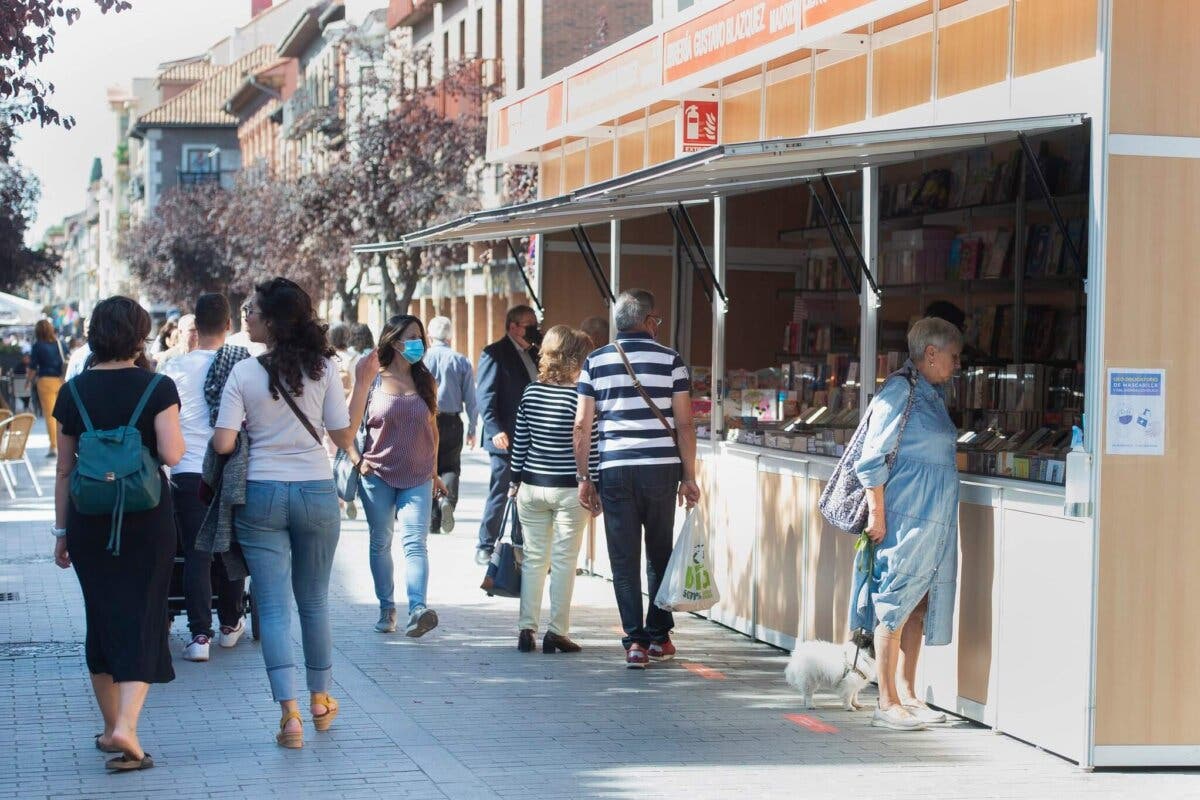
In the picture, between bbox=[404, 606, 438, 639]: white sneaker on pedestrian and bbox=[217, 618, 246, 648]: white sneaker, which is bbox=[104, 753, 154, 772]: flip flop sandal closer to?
bbox=[217, 618, 246, 648]: white sneaker

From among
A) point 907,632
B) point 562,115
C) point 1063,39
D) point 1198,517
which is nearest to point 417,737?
point 907,632

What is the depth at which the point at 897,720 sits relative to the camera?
25.8 ft

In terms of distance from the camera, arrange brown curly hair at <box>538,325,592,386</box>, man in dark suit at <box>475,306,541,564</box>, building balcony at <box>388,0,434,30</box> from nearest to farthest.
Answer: brown curly hair at <box>538,325,592,386</box>
man in dark suit at <box>475,306,541,564</box>
building balcony at <box>388,0,434,30</box>

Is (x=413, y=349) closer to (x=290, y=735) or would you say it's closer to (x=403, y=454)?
(x=403, y=454)

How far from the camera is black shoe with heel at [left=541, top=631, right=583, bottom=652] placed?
979cm

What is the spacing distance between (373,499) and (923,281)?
361cm

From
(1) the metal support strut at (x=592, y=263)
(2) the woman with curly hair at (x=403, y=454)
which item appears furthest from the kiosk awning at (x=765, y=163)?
(1) the metal support strut at (x=592, y=263)

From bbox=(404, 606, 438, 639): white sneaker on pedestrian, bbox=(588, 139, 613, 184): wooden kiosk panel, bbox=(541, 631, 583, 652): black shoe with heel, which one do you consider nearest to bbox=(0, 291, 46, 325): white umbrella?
bbox=(588, 139, 613, 184): wooden kiosk panel

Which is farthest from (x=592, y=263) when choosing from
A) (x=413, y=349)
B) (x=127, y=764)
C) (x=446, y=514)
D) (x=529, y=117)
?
(x=127, y=764)

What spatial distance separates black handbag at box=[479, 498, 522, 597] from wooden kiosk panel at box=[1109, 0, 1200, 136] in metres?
4.30

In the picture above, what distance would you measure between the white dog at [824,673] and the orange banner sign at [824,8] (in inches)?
143

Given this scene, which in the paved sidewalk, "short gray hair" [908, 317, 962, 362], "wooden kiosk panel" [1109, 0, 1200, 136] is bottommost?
the paved sidewalk

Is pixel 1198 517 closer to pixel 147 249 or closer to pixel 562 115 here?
pixel 562 115

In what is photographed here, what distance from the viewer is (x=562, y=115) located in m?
15.3
